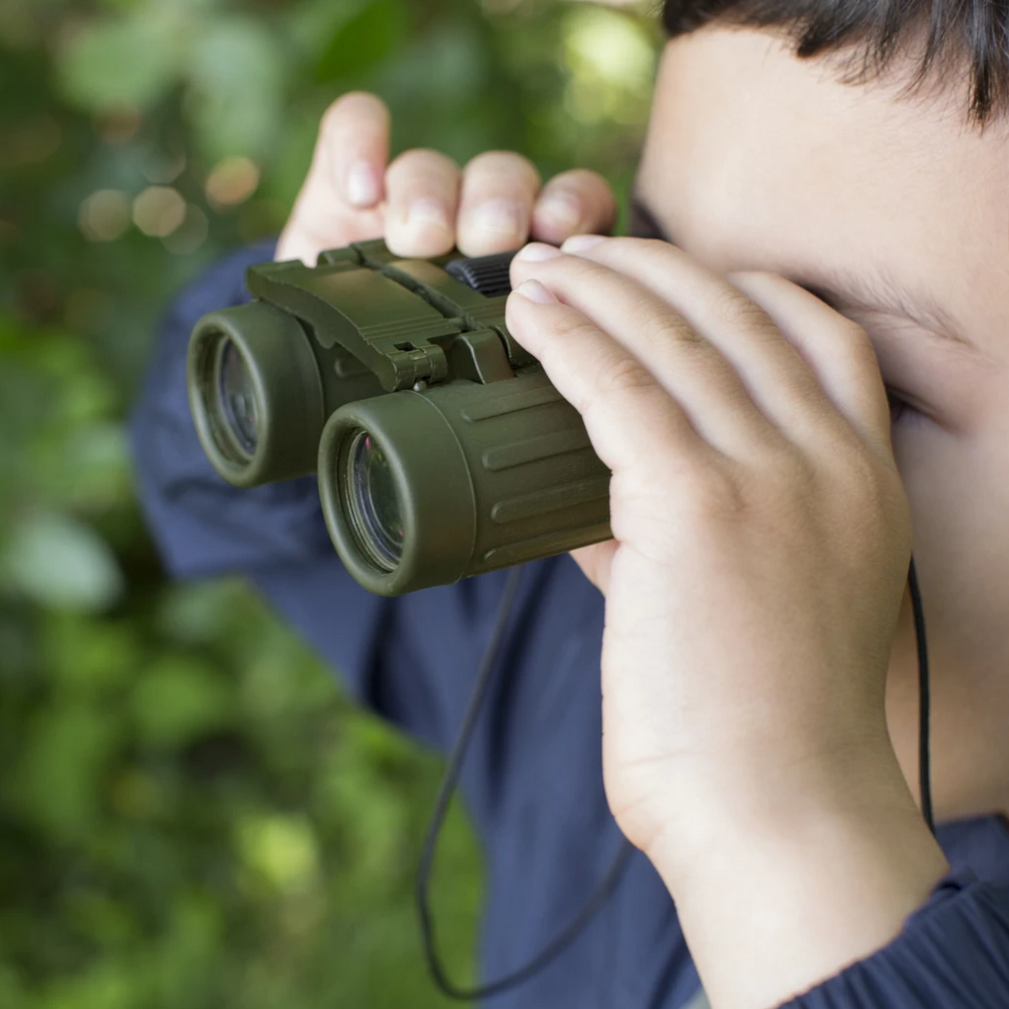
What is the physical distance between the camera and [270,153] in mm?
1445

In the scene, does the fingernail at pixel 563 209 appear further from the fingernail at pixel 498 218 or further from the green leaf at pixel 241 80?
the green leaf at pixel 241 80

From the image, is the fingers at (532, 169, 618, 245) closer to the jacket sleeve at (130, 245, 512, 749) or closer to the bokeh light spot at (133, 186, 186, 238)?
the jacket sleeve at (130, 245, 512, 749)

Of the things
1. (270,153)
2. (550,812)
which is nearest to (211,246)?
(270,153)

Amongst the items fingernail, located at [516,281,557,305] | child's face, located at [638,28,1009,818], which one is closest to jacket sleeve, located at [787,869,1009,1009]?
child's face, located at [638,28,1009,818]

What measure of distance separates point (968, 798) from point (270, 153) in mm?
1070

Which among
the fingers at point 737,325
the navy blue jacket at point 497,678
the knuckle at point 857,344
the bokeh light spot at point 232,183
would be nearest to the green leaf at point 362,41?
the navy blue jacket at point 497,678

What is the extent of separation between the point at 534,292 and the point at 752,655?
0.82ft

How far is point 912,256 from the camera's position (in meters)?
0.68

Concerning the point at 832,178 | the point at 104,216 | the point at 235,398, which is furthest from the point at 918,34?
the point at 104,216

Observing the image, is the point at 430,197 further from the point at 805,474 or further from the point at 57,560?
the point at 57,560

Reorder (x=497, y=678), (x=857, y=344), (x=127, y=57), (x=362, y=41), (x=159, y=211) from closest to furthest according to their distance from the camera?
1. (x=857, y=344)
2. (x=497, y=678)
3. (x=362, y=41)
4. (x=127, y=57)
5. (x=159, y=211)

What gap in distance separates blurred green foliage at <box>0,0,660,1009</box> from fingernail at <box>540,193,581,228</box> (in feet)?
1.48

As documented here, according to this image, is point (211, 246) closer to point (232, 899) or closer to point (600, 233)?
point (600, 233)

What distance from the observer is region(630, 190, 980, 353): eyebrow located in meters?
0.68
